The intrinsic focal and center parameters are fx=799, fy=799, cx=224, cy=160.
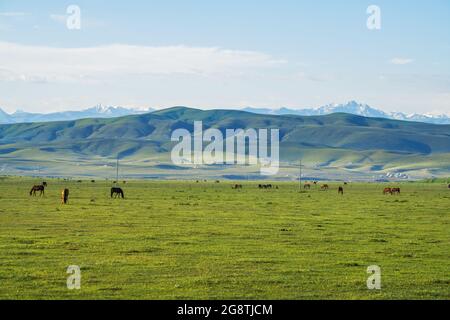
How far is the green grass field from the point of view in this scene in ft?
54.3

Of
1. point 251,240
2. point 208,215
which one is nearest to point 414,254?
point 251,240

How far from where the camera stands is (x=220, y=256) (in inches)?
856

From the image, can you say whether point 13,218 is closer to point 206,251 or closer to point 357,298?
point 206,251

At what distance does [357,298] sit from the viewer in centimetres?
→ 1583

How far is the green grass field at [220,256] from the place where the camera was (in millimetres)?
16562

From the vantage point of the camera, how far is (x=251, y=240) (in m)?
26.0
